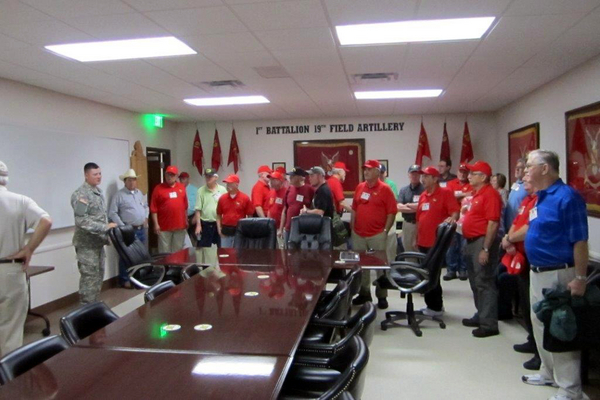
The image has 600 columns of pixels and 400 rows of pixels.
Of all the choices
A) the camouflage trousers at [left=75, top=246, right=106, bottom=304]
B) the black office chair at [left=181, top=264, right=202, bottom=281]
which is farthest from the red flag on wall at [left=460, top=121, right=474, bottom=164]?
the camouflage trousers at [left=75, top=246, right=106, bottom=304]

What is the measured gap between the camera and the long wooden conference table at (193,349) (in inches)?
61.7

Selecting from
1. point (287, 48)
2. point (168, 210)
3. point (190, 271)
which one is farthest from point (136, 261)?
point (287, 48)

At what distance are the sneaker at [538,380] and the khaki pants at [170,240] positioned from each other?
16.0 ft

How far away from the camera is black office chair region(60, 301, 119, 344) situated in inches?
86.9

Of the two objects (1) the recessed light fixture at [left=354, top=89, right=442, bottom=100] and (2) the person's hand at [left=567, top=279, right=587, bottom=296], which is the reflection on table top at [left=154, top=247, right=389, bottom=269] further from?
(1) the recessed light fixture at [left=354, top=89, right=442, bottom=100]

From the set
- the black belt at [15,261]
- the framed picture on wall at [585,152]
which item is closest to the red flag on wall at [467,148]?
the framed picture on wall at [585,152]

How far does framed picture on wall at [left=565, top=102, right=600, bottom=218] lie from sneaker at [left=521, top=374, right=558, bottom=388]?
1.88 metres

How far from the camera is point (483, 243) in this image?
414 centimetres

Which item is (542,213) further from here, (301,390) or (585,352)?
(301,390)

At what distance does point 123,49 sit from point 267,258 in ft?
7.06

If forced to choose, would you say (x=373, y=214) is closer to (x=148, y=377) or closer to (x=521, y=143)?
(x=521, y=143)

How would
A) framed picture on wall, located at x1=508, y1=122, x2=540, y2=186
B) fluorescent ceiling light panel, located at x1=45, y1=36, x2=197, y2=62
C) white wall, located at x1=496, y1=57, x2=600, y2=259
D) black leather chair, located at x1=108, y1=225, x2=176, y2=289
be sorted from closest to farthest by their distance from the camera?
fluorescent ceiling light panel, located at x1=45, y1=36, x2=197, y2=62 < white wall, located at x1=496, y1=57, x2=600, y2=259 < black leather chair, located at x1=108, y1=225, x2=176, y2=289 < framed picture on wall, located at x1=508, y1=122, x2=540, y2=186

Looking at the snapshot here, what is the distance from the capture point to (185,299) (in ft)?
9.14

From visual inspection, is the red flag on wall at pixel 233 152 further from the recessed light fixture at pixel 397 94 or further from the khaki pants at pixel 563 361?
the khaki pants at pixel 563 361
